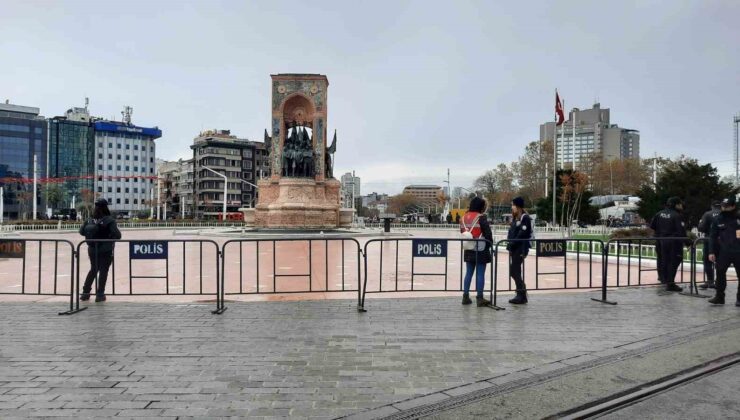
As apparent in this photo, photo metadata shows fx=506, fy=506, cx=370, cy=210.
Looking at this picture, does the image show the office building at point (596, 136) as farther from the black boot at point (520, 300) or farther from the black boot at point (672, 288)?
the black boot at point (520, 300)

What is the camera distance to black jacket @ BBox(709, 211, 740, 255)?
891 centimetres

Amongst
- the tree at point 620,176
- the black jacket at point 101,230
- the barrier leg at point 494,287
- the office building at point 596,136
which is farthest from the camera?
the office building at point 596,136

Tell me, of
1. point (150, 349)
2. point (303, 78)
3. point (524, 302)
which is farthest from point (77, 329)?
point (303, 78)

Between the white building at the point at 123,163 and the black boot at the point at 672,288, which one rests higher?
the white building at the point at 123,163

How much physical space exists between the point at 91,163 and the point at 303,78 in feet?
315

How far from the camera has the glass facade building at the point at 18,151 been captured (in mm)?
101000

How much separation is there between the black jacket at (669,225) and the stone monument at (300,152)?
90.2ft

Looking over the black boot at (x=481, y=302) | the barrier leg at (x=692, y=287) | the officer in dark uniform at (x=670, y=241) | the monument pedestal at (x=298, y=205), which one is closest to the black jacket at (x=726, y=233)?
the barrier leg at (x=692, y=287)

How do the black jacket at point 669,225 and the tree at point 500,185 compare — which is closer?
the black jacket at point 669,225

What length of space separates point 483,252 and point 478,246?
0.14 meters

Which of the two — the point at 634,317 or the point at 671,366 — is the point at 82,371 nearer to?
the point at 671,366

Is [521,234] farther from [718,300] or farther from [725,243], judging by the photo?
[718,300]

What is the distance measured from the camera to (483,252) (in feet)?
28.4

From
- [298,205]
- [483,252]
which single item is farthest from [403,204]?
[483,252]
